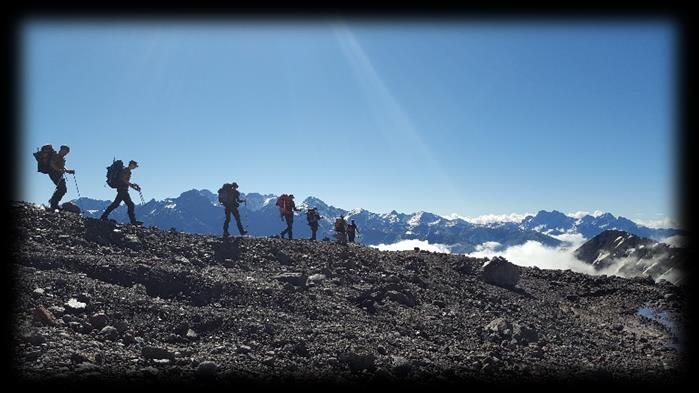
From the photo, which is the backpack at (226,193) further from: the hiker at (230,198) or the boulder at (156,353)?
the boulder at (156,353)

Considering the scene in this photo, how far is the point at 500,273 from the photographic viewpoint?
23.5 metres

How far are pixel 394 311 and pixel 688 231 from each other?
9768 mm

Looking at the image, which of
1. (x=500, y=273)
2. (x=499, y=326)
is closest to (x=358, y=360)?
(x=499, y=326)

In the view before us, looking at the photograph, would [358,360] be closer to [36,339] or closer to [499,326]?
[499,326]

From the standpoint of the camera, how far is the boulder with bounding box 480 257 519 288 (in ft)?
→ 76.3

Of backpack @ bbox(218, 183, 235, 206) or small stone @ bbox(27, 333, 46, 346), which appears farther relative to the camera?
backpack @ bbox(218, 183, 235, 206)

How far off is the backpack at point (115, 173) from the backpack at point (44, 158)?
8.11 feet

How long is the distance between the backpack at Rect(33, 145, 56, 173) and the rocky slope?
1.89 metres

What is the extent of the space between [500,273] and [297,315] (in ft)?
40.5

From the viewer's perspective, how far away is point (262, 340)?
13.0 meters

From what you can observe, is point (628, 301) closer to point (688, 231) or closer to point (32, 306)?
point (688, 231)

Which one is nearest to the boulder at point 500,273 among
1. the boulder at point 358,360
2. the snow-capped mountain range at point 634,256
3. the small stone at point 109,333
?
the boulder at point 358,360

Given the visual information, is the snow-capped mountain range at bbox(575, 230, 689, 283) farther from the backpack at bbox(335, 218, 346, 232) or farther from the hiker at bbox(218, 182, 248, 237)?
the hiker at bbox(218, 182, 248, 237)

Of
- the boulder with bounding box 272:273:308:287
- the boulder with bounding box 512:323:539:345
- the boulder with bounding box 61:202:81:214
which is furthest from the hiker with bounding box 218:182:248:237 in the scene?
the boulder with bounding box 512:323:539:345
